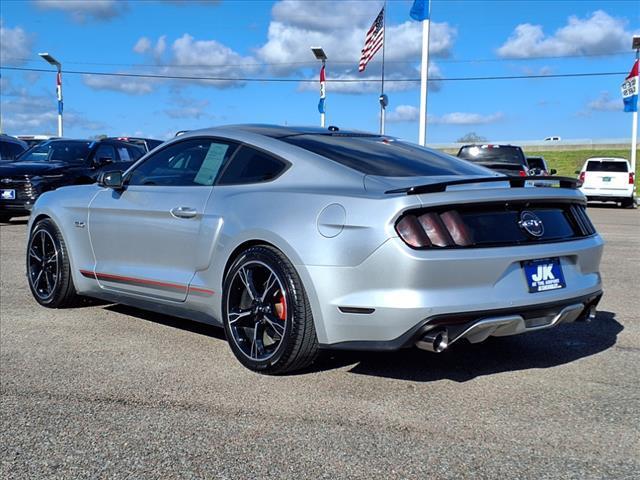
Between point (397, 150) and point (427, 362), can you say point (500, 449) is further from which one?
point (397, 150)

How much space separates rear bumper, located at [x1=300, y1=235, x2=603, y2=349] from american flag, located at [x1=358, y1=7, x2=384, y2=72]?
2118cm

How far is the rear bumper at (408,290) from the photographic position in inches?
142

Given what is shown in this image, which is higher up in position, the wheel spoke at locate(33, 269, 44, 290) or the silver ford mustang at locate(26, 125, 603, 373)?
the silver ford mustang at locate(26, 125, 603, 373)

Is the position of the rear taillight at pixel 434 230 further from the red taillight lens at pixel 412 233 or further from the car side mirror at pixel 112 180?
the car side mirror at pixel 112 180

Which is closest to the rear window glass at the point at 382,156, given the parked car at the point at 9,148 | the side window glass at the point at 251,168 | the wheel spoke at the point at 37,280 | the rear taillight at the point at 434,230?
the side window glass at the point at 251,168

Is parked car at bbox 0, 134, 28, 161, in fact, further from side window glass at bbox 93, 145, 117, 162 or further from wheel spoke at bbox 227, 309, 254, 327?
wheel spoke at bbox 227, 309, 254, 327

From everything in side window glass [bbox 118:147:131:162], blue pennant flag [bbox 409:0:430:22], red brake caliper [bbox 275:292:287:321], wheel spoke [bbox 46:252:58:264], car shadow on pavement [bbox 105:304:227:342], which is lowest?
car shadow on pavement [bbox 105:304:227:342]

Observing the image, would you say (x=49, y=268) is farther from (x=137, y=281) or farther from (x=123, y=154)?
(x=123, y=154)

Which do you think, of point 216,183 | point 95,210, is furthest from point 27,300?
point 216,183

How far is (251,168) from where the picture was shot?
15.0 ft

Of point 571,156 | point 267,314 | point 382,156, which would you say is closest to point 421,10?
point 382,156

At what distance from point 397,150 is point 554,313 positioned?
1565 mm

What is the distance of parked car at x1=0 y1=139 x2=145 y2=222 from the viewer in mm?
12586

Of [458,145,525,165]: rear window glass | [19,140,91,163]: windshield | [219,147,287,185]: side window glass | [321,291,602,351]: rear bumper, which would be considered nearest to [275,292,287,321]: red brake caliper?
[321,291,602,351]: rear bumper
